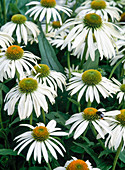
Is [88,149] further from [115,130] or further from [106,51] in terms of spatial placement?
[106,51]

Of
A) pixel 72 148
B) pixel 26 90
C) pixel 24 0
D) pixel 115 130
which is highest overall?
pixel 24 0

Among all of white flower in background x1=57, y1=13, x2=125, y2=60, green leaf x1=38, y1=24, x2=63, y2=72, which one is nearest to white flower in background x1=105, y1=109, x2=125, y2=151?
white flower in background x1=57, y1=13, x2=125, y2=60

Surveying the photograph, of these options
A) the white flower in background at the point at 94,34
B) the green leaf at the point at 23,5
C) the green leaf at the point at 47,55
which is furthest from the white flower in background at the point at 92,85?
the green leaf at the point at 23,5

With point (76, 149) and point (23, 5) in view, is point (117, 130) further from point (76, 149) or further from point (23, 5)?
point (23, 5)

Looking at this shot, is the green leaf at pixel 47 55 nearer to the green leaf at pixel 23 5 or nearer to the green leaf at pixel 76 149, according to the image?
the green leaf at pixel 76 149

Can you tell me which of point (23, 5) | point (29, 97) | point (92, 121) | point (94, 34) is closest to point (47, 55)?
point (94, 34)

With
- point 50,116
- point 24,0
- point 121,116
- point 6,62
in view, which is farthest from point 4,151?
point 24,0
